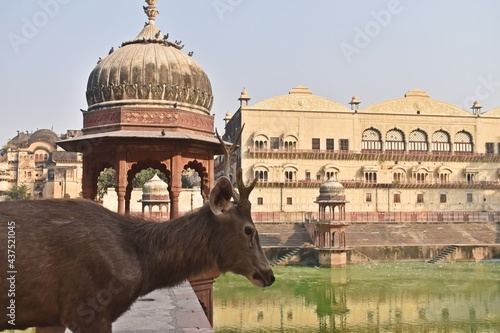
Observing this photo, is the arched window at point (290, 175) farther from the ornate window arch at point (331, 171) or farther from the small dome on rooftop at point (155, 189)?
the small dome on rooftop at point (155, 189)

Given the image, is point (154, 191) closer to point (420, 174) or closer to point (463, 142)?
point (420, 174)

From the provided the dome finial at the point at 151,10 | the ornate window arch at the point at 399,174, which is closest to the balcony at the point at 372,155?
the ornate window arch at the point at 399,174

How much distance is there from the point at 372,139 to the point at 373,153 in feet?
4.24

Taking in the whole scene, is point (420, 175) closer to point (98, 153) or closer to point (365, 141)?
point (365, 141)

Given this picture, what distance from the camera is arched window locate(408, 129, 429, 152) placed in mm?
41781

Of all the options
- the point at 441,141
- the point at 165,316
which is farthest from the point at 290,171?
the point at 165,316

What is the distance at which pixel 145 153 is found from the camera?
25.2 feet

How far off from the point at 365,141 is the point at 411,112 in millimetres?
4330

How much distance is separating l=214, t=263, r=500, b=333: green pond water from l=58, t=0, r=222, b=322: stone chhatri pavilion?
21.0 feet

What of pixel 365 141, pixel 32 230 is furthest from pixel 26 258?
pixel 365 141

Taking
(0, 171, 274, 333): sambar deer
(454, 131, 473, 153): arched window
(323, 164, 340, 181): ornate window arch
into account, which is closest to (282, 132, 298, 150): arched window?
(323, 164, 340, 181): ornate window arch

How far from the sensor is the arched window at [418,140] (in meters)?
41.8

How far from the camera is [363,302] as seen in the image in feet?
56.2

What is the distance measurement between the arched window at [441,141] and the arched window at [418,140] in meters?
0.71
